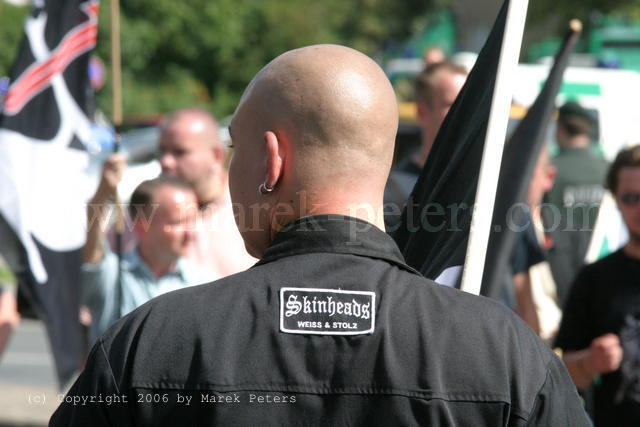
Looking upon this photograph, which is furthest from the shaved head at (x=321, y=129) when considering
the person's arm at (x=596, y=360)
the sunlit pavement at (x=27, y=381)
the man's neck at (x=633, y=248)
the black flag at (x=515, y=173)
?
the sunlit pavement at (x=27, y=381)

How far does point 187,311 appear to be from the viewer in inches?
72.6

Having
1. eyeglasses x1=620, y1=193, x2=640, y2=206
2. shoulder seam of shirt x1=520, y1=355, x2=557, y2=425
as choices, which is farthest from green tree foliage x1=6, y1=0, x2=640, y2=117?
shoulder seam of shirt x1=520, y1=355, x2=557, y2=425

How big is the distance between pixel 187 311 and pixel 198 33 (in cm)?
2080

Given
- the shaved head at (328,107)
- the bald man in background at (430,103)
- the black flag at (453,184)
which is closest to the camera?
the shaved head at (328,107)

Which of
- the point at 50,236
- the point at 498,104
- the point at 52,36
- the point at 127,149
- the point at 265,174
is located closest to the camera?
the point at 265,174

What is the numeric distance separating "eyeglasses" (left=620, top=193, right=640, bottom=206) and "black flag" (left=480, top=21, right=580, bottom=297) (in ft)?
2.20

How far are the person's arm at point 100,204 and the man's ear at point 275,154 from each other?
323 centimetres

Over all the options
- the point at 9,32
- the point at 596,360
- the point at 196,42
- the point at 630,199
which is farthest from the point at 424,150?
the point at 196,42

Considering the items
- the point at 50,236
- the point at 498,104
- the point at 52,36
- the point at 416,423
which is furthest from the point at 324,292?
the point at 52,36

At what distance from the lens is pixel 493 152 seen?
7.54 ft

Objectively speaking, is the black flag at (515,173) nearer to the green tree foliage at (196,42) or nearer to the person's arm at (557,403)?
the person's arm at (557,403)

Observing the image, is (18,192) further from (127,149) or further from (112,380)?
(127,149)

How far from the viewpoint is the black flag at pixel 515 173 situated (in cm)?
330

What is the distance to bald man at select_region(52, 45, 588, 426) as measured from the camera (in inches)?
70.4
